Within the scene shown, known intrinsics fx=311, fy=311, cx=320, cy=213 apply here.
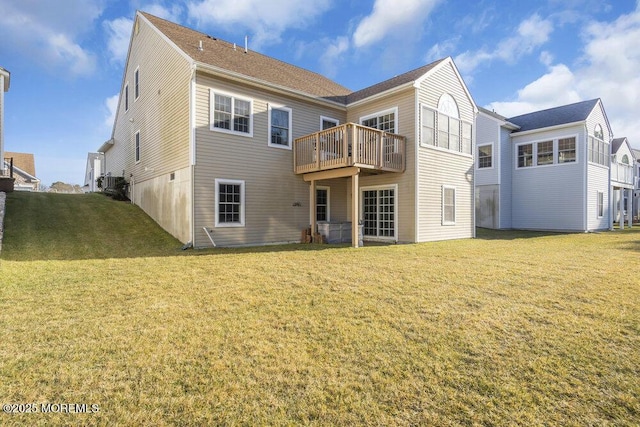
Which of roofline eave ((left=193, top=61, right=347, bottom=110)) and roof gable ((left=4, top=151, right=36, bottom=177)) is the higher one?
roof gable ((left=4, top=151, right=36, bottom=177))

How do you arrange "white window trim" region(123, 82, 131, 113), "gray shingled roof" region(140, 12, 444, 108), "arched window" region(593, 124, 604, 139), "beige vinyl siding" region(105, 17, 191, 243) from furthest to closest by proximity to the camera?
"arched window" region(593, 124, 604, 139), "white window trim" region(123, 82, 131, 113), "gray shingled roof" region(140, 12, 444, 108), "beige vinyl siding" region(105, 17, 191, 243)

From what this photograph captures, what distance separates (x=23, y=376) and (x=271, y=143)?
10172 mm

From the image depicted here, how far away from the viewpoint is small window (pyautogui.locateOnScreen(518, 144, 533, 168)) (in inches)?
756

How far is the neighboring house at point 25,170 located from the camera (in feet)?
104

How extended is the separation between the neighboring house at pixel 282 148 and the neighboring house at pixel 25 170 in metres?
26.8

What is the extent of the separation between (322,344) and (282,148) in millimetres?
9844

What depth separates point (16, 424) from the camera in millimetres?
2098

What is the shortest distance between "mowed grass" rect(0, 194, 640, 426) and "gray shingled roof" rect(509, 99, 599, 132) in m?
15.2

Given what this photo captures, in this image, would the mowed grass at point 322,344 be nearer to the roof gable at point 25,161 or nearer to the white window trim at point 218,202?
the white window trim at point 218,202

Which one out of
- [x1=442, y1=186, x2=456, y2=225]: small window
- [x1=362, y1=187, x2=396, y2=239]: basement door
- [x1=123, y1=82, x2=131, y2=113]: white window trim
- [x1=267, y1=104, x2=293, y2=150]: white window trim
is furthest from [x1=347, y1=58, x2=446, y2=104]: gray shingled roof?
[x1=123, y1=82, x2=131, y2=113]: white window trim

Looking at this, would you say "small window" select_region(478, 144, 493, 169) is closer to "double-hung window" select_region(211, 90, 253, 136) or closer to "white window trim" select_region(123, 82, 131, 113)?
"double-hung window" select_region(211, 90, 253, 136)

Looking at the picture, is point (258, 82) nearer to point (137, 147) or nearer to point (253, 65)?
point (253, 65)

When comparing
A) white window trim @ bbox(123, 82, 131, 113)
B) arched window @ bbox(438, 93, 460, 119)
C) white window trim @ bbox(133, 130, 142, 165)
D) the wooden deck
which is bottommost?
the wooden deck

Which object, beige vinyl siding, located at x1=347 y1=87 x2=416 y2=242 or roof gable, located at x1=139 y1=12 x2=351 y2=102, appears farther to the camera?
beige vinyl siding, located at x1=347 y1=87 x2=416 y2=242
